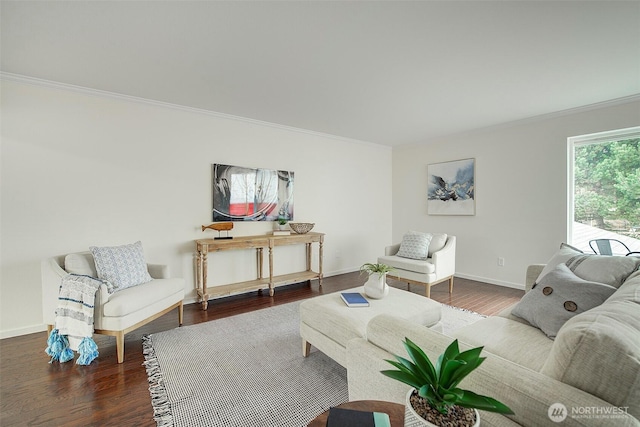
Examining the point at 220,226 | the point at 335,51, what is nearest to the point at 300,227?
the point at 220,226

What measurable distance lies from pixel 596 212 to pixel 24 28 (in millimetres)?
6022

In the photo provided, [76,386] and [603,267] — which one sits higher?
[603,267]

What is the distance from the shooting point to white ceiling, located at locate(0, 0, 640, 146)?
1.80m

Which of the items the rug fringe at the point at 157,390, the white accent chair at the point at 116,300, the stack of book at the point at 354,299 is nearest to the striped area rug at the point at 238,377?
the rug fringe at the point at 157,390

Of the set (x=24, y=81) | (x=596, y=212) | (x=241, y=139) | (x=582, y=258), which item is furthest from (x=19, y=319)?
(x=596, y=212)

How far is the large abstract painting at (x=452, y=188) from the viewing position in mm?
4641

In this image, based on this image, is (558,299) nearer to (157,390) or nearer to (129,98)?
(157,390)

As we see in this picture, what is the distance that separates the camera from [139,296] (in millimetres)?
2322

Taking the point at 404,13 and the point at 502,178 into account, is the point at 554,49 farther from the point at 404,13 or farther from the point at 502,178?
the point at 502,178

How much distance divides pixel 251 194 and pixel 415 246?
8.09 feet

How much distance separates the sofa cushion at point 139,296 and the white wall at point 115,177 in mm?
813

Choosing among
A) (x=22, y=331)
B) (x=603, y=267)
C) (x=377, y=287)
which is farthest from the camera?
(x=22, y=331)

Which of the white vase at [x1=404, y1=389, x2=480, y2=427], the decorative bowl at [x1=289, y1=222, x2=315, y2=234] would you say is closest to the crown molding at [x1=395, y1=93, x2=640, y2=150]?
the decorative bowl at [x1=289, y1=222, x2=315, y2=234]

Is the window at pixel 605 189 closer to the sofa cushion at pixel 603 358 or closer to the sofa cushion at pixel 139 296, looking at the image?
the sofa cushion at pixel 603 358
